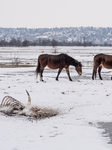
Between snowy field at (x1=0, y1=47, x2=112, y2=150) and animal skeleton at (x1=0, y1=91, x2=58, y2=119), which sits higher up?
animal skeleton at (x1=0, y1=91, x2=58, y2=119)

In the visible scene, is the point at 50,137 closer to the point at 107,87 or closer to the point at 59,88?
the point at 59,88

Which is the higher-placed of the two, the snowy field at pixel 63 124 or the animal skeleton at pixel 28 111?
the animal skeleton at pixel 28 111

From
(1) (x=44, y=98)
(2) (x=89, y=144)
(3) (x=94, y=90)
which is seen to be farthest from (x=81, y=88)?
(2) (x=89, y=144)

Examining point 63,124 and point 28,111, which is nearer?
point 63,124

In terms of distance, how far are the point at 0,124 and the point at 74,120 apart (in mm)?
1802

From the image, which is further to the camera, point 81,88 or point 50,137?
point 81,88

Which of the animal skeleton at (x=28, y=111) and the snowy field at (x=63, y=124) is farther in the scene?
the animal skeleton at (x=28, y=111)

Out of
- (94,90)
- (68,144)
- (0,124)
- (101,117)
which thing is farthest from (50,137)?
(94,90)

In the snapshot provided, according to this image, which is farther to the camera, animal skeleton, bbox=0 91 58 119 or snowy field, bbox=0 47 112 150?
animal skeleton, bbox=0 91 58 119

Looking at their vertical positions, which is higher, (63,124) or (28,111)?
(28,111)

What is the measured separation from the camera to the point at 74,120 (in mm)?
6898

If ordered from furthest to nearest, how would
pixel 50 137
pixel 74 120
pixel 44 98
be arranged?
1. pixel 44 98
2. pixel 74 120
3. pixel 50 137

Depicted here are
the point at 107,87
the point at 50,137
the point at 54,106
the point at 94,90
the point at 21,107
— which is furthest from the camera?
the point at 107,87

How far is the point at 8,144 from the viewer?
5.06 metres
